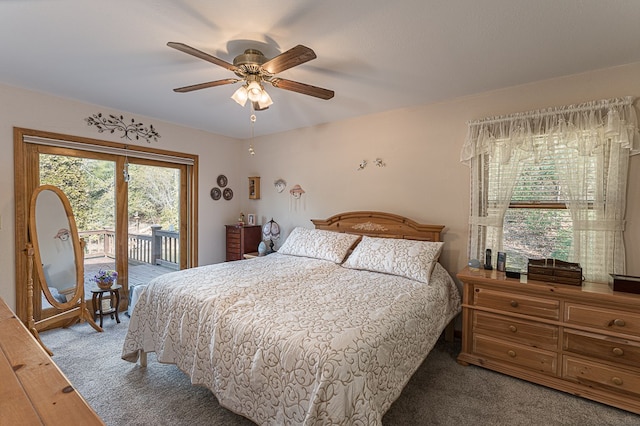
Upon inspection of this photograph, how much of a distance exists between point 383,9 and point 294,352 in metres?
1.87

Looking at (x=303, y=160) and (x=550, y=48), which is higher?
(x=550, y=48)

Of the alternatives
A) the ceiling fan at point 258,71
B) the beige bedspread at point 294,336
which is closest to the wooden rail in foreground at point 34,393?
the beige bedspread at point 294,336

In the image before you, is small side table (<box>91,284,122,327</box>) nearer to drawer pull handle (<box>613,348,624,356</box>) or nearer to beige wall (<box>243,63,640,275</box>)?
beige wall (<box>243,63,640,275</box>)

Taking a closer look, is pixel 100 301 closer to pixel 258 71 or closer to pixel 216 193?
pixel 216 193

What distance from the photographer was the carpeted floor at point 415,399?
1.80m

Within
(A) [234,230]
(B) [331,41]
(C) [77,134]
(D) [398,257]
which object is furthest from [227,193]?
(B) [331,41]

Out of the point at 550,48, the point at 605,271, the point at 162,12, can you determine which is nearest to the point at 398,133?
the point at 550,48

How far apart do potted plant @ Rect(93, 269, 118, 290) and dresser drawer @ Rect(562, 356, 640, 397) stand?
13.9 ft

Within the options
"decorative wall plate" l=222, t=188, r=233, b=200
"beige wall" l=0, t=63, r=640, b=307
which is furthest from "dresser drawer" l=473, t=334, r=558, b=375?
"decorative wall plate" l=222, t=188, r=233, b=200

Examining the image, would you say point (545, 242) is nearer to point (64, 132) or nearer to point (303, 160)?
point (303, 160)

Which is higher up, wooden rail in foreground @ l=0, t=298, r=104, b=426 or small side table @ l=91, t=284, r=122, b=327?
wooden rail in foreground @ l=0, t=298, r=104, b=426

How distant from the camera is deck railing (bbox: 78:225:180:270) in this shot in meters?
3.35

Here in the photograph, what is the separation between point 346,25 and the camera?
5.67ft

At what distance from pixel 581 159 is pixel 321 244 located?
243 cm
